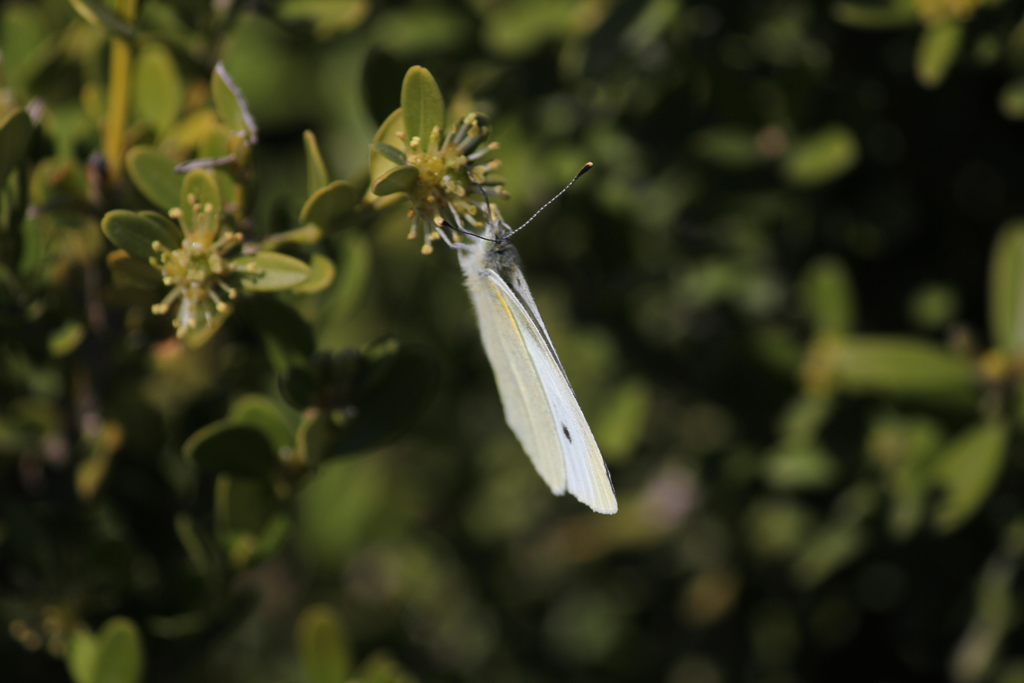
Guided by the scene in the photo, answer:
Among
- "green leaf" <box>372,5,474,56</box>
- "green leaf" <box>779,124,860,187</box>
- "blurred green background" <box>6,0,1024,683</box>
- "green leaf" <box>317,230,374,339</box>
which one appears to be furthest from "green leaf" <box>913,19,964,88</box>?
"green leaf" <box>317,230,374,339</box>

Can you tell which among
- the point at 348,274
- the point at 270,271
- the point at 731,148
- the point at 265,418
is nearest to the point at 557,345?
the point at 731,148

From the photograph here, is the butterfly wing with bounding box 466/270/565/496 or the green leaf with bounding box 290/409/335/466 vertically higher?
the green leaf with bounding box 290/409/335/466

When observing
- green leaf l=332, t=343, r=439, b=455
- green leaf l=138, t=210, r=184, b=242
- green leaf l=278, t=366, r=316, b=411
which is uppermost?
green leaf l=138, t=210, r=184, b=242

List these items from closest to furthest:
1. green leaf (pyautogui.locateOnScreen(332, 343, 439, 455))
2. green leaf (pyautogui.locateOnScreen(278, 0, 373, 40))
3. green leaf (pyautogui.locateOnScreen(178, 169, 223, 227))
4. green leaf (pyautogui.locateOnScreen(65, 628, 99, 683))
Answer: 1. green leaf (pyautogui.locateOnScreen(178, 169, 223, 227))
2. green leaf (pyautogui.locateOnScreen(332, 343, 439, 455))
3. green leaf (pyautogui.locateOnScreen(65, 628, 99, 683))
4. green leaf (pyautogui.locateOnScreen(278, 0, 373, 40))

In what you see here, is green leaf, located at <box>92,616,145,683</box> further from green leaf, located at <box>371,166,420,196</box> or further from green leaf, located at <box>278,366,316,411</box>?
green leaf, located at <box>371,166,420,196</box>

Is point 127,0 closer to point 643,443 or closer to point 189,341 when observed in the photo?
point 189,341

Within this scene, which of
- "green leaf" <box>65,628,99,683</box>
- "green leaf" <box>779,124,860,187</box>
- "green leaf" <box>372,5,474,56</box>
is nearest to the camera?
"green leaf" <box>65,628,99,683</box>

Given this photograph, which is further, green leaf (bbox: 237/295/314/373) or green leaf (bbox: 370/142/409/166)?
green leaf (bbox: 237/295/314/373)
